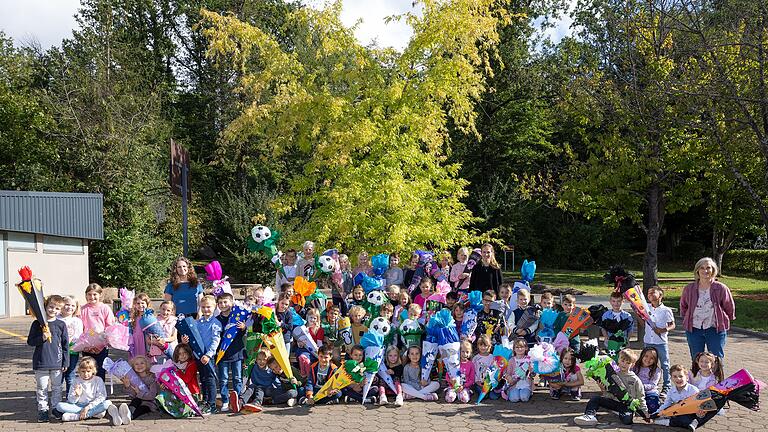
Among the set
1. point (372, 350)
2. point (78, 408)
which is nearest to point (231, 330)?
point (372, 350)

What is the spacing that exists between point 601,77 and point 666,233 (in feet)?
87.8

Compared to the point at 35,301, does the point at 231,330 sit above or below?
below

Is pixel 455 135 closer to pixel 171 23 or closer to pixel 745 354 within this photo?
pixel 171 23

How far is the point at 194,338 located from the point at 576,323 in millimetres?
4888

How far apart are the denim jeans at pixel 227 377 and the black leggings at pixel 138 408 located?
85 cm

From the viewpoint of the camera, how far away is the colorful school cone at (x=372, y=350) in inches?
307

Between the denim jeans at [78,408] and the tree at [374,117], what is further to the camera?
the tree at [374,117]

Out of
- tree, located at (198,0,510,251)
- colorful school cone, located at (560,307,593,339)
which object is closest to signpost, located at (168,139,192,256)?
tree, located at (198,0,510,251)

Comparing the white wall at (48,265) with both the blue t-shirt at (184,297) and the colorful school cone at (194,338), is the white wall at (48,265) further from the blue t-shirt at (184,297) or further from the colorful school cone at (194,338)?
the colorful school cone at (194,338)

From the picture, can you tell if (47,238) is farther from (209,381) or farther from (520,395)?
(520,395)

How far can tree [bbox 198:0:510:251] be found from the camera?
11469 mm

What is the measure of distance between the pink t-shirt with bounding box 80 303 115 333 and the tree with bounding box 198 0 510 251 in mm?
4124

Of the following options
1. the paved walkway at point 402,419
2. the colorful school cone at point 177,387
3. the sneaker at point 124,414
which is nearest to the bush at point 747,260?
the paved walkway at point 402,419

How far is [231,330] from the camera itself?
7.61m
